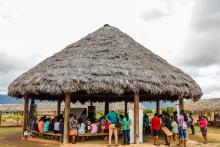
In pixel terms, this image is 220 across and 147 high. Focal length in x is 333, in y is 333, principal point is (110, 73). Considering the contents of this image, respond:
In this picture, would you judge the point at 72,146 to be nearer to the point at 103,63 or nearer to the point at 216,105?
the point at 103,63

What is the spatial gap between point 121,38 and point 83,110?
525cm

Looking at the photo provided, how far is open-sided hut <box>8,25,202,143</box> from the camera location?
1411 centimetres

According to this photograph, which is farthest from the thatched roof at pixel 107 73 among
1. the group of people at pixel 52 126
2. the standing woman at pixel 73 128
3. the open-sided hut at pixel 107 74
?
the group of people at pixel 52 126

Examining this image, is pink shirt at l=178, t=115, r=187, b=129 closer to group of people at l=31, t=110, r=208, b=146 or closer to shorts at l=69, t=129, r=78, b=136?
group of people at l=31, t=110, r=208, b=146

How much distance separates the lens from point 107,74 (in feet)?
47.5

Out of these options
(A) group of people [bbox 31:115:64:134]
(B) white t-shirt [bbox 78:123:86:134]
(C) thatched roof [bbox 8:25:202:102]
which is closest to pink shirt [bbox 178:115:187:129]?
(C) thatched roof [bbox 8:25:202:102]

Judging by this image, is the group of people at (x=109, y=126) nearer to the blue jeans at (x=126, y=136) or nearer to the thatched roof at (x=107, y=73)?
the blue jeans at (x=126, y=136)

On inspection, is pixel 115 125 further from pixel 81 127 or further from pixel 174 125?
pixel 174 125

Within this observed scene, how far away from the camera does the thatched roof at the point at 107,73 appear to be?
555 inches

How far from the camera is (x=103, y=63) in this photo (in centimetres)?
1515

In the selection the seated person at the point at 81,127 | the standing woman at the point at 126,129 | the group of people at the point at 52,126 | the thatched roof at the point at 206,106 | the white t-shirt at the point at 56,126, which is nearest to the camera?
the standing woman at the point at 126,129

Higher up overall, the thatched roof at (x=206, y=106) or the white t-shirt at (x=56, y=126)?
the thatched roof at (x=206, y=106)

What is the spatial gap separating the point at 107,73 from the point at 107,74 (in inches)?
1.9

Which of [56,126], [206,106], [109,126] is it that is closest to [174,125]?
[109,126]
